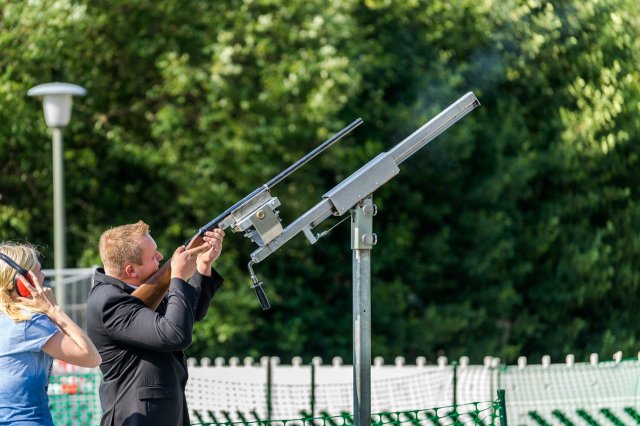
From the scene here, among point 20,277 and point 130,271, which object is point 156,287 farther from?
point 20,277

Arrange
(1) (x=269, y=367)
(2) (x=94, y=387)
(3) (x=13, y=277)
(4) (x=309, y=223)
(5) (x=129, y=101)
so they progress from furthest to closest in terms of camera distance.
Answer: (5) (x=129, y=101) → (1) (x=269, y=367) → (2) (x=94, y=387) → (4) (x=309, y=223) → (3) (x=13, y=277)

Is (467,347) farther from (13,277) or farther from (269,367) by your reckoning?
(13,277)

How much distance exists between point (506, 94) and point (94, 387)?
383 inches

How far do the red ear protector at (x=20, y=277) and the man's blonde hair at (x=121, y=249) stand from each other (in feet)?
0.98

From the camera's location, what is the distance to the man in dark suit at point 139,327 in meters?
3.75

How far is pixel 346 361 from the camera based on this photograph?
15875 mm

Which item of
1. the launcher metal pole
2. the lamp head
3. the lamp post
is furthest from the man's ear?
the lamp head

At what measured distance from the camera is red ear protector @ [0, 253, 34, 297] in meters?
3.68

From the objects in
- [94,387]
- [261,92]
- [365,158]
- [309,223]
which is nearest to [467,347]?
[365,158]

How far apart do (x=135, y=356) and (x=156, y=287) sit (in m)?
0.23

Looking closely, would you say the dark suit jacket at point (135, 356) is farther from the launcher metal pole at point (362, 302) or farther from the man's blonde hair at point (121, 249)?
the launcher metal pole at point (362, 302)

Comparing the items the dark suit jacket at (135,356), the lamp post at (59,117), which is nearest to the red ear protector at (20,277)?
the dark suit jacket at (135,356)

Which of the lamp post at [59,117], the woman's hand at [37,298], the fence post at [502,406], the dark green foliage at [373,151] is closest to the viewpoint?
the woman's hand at [37,298]

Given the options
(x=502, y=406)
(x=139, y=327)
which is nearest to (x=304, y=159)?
(x=139, y=327)
